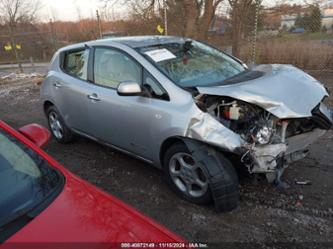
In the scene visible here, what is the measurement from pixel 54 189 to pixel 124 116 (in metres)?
1.85

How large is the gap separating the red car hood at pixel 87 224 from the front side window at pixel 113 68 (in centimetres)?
192

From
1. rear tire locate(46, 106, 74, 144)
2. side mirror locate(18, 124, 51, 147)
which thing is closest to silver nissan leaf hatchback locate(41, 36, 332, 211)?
rear tire locate(46, 106, 74, 144)

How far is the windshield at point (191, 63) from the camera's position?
338cm

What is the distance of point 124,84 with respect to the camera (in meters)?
3.27

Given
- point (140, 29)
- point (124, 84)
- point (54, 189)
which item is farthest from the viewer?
point (140, 29)

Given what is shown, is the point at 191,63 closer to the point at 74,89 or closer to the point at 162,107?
the point at 162,107

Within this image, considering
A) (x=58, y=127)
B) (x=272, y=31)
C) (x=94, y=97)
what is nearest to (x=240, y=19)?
(x=272, y=31)

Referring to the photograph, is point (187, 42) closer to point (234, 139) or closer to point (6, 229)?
point (234, 139)

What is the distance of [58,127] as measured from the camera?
16.5 ft

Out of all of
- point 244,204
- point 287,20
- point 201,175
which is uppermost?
point 287,20

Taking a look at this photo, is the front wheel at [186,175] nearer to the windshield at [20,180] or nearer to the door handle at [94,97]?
the door handle at [94,97]

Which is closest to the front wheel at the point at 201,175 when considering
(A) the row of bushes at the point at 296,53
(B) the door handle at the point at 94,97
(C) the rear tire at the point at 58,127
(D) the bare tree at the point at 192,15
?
(B) the door handle at the point at 94,97

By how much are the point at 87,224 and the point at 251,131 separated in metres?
1.82

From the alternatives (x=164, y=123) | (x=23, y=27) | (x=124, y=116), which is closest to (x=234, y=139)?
(x=164, y=123)
